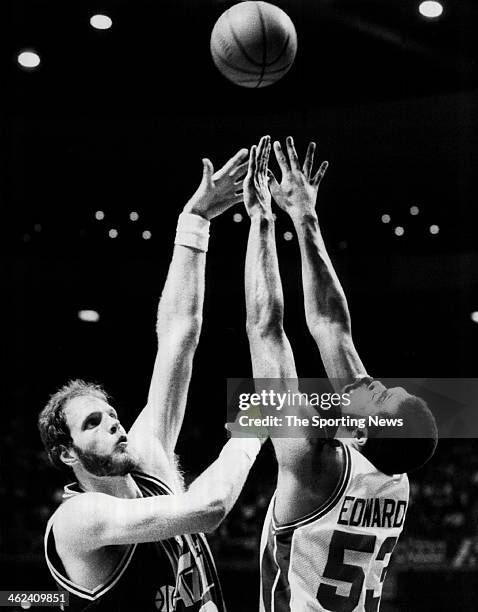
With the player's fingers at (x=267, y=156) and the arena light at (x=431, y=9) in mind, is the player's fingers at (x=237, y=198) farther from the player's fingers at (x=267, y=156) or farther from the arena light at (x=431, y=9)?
the arena light at (x=431, y=9)

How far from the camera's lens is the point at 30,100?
4527mm

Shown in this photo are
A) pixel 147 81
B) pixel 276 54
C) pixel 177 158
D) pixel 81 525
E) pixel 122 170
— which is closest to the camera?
pixel 81 525

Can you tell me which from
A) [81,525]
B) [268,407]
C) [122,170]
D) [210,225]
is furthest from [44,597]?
[122,170]

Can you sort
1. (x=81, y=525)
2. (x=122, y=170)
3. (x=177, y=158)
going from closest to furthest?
(x=81, y=525) → (x=177, y=158) → (x=122, y=170)

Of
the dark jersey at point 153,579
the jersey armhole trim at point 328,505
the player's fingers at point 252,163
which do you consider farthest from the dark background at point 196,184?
the jersey armhole trim at point 328,505

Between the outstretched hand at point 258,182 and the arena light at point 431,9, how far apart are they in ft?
3.91

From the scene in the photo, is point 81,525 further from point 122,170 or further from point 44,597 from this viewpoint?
point 122,170

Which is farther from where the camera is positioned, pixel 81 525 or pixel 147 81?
pixel 147 81

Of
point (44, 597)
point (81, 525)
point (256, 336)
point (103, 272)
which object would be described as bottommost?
point (44, 597)

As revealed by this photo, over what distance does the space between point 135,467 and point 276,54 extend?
170cm

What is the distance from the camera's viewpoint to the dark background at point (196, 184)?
3807mm

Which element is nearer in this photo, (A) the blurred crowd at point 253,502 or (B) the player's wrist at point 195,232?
(A) the blurred crowd at point 253,502

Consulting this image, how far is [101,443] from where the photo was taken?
11.2 feet

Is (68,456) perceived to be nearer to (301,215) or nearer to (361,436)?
(361,436)
